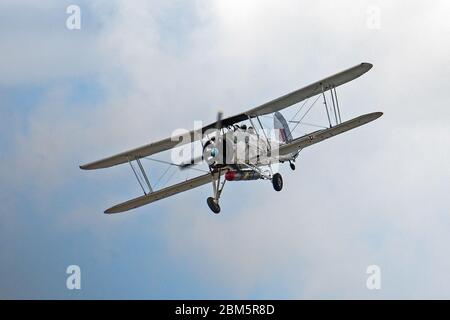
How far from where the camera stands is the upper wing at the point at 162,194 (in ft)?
145

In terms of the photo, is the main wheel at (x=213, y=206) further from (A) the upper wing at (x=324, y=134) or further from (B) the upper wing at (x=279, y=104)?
(A) the upper wing at (x=324, y=134)

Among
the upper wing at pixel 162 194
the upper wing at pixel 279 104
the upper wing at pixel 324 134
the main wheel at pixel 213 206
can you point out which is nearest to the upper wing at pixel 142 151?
the upper wing at pixel 279 104

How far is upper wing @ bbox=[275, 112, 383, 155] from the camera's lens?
136ft

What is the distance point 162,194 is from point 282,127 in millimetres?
5638

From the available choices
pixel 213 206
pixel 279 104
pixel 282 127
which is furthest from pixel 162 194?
pixel 282 127

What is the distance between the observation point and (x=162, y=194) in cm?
4491

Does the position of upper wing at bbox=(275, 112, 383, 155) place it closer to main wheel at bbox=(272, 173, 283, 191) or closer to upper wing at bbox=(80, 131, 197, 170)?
main wheel at bbox=(272, 173, 283, 191)

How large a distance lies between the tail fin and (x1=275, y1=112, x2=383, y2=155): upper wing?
11.8 feet

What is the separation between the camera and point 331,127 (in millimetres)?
42062
